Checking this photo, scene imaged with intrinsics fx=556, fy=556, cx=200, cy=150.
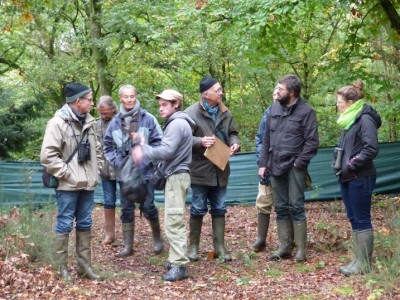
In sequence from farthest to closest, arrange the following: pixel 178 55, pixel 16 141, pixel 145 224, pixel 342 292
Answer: pixel 178 55, pixel 16 141, pixel 145 224, pixel 342 292

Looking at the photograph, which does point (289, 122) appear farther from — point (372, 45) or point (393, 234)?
point (372, 45)

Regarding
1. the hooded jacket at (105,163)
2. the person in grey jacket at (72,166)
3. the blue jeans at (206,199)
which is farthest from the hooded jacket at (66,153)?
the hooded jacket at (105,163)

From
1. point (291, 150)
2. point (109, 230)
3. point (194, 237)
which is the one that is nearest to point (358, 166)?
point (291, 150)

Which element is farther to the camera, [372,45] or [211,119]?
[372,45]

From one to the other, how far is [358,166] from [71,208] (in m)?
2.87

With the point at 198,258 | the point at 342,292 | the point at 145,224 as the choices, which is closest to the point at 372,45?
the point at 145,224

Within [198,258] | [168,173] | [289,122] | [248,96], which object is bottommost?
[198,258]

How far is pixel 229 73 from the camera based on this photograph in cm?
1741

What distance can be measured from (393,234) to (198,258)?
2.28 meters

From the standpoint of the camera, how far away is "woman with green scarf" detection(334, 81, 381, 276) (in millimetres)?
5480

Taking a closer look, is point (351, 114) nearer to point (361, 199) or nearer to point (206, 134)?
point (361, 199)

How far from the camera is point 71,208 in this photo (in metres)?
5.57

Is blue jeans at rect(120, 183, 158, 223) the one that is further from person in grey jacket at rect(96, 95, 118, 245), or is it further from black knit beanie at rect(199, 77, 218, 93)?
black knit beanie at rect(199, 77, 218, 93)

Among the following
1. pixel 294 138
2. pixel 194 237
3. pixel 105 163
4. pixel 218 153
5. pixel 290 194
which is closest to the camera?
pixel 294 138
